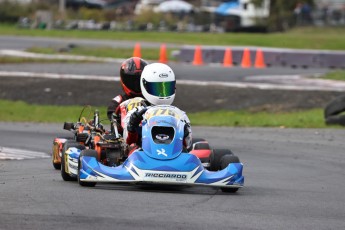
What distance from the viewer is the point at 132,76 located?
10578 millimetres

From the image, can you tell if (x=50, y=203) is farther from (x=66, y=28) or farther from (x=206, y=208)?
(x=66, y=28)

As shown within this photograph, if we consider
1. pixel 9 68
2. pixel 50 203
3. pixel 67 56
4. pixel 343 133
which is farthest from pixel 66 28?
pixel 50 203

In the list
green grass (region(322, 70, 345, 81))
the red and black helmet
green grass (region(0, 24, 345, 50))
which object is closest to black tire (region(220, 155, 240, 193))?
the red and black helmet

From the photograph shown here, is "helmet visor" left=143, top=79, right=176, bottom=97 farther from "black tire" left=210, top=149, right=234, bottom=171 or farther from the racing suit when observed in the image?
"black tire" left=210, top=149, right=234, bottom=171

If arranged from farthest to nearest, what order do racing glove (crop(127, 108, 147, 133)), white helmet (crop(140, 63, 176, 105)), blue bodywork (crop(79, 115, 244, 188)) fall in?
white helmet (crop(140, 63, 176, 105)) < racing glove (crop(127, 108, 147, 133)) < blue bodywork (crop(79, 115, 244, 188))

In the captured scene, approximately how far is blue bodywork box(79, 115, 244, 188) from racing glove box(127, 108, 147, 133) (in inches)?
12.4

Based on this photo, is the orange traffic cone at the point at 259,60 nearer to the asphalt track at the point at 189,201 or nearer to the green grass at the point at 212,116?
the green grass at the point at 212,116

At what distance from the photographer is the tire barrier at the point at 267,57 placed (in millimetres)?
30891

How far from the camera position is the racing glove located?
30.7 ft

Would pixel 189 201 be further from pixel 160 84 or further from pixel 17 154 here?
pixel 17 154

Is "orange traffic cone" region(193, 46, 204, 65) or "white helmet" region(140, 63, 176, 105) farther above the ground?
"white helmet" region(140, 63, 176, 105)

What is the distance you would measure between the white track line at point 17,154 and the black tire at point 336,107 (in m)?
5.37

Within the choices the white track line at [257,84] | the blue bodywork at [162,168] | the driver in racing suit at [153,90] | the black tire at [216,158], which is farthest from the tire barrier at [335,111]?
the blue bodywork at [162,168]

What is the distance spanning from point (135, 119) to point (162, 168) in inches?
33.3
